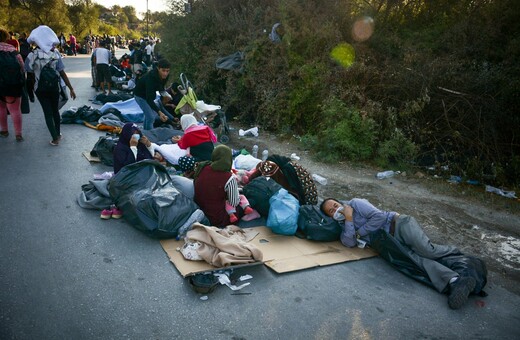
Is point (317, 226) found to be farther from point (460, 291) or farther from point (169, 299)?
point (169, 299)

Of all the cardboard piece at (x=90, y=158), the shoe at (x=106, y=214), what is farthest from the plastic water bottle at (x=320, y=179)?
the cardboard piece at (x=90, y=158)

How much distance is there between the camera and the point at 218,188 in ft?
14.5

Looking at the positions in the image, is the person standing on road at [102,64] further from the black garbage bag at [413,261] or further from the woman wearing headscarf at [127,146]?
the black garbage bag at [413,261]

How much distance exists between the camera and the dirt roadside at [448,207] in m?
4.53

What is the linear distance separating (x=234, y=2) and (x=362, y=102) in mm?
7126

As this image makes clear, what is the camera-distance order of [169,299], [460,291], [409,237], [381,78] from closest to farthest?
[169,299] → [460,291] → [409,237] → [381,78]

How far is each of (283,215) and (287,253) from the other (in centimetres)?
51

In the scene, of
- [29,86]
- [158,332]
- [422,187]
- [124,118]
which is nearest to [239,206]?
[158,332]

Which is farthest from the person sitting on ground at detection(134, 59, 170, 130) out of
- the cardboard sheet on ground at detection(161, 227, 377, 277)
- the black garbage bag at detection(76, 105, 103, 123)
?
the cardboard sheet on ground at detection(161, 227, 377, 277)

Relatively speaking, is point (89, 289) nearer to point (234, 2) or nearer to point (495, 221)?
point (495, 221)

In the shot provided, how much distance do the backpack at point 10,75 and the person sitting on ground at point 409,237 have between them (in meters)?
5.80

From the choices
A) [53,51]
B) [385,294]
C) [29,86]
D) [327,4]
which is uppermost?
[327,4]

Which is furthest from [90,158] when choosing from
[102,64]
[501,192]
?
[102,64]

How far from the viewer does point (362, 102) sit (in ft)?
26.4
